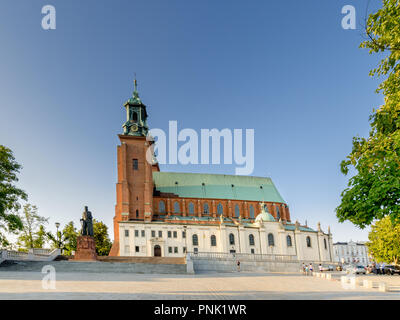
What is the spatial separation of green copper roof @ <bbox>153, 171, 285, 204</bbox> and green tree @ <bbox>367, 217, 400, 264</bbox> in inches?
1220

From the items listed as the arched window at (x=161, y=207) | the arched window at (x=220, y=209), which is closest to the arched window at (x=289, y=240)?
the arched window at (x=220, y=209)

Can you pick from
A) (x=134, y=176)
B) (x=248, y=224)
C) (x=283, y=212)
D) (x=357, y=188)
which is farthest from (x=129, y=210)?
(x=357, y=188)

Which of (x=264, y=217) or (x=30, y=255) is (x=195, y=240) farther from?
(x=30, y=255)

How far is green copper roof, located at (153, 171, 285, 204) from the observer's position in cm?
7731

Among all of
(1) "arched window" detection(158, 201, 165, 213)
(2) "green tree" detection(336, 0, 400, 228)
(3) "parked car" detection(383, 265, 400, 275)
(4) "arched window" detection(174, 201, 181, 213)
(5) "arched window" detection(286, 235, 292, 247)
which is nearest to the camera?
(2) "green tree" detection(336, 0, 400, 228)

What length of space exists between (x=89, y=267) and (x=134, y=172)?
36274 millimetres

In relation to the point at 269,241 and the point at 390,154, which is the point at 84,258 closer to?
the point at 390,154

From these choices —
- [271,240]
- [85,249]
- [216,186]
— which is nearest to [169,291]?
[85,249]

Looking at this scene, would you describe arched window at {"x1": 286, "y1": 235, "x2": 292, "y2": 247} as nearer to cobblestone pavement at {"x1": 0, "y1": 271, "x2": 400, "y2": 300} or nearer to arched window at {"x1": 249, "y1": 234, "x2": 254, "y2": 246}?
arched window at {"x1": 249, "y1": 234, "x2": 254, "y2": 246}

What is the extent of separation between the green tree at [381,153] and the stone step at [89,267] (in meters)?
25.0

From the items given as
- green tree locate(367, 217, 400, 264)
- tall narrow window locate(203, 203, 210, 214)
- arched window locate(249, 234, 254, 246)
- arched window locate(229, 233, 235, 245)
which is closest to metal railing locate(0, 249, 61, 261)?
arched window locate(229, 233, 235, 245)

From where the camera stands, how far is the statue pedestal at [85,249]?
119 ft

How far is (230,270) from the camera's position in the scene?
43750 mm

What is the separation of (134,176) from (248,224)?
2549cm
